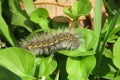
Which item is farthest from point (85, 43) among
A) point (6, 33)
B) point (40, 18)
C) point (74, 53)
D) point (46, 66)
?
point (6, 33)

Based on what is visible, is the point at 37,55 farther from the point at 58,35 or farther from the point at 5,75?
the point at 5,75

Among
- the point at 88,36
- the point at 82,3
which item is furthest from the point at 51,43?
the point at 82,3

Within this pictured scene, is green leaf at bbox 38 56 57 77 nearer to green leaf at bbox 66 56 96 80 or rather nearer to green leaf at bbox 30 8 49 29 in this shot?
green leaf at bbox 66 56 96 80

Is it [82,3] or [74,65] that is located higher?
[82,3]

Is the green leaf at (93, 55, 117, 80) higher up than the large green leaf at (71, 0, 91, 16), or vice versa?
the large green leaf at (71, 0, 91, 16)

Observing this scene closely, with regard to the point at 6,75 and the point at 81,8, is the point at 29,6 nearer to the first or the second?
the point at 81,8

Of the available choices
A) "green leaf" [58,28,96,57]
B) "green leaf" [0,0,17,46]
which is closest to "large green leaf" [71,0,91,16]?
"green leaf" [58,28,96,57]
